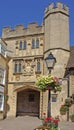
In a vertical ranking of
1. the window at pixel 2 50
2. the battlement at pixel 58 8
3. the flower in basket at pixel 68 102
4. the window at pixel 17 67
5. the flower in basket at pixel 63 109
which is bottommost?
the flower in basket at pixel 63 109

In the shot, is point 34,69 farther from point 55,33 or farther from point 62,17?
point 62,17

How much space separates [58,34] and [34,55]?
3960 mm

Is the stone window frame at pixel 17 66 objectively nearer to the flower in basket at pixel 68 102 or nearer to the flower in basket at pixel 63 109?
the flower in basket at pixel 63 109

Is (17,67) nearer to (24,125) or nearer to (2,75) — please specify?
(2,75)

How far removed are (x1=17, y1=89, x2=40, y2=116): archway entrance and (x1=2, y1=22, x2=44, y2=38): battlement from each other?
7221 millimetres

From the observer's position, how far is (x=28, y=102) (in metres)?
31.2

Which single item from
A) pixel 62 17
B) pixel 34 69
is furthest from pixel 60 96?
pixel 62 17

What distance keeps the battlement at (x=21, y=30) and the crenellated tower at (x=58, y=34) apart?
4.19 ft

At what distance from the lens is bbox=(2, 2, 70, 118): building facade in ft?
89.4

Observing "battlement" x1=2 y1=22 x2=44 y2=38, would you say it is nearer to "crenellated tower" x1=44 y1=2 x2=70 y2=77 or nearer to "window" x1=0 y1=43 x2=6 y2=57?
"crenellated tower" x1=44 y1=2 x2=70 y2=77

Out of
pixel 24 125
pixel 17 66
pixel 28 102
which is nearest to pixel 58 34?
pixel 17 66

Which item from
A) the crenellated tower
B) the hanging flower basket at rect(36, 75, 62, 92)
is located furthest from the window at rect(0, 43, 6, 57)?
the hanging flower basket at rect(36, 75, 62, 92)

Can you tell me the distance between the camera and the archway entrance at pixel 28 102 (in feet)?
102

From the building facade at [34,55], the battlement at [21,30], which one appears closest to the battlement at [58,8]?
the building facade at [34,55]
